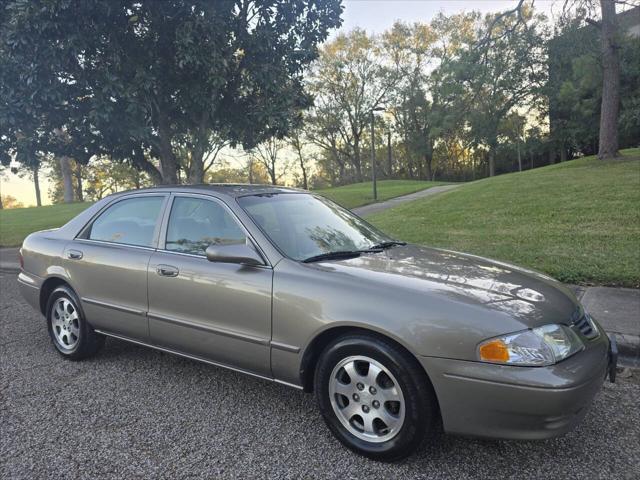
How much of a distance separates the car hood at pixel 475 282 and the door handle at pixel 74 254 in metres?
2.35

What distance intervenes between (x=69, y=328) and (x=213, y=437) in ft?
6.92

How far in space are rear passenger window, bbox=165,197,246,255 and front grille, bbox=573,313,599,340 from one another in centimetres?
210

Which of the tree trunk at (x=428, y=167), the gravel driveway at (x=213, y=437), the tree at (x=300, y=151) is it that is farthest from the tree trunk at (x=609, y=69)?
the tree trunk at (x=428, y=167)

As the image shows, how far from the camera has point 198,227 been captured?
3.42 metres

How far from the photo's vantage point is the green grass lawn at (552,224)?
626 cm

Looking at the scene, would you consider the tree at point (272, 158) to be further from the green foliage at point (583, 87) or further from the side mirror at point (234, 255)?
the side mirror at point (234, 255)

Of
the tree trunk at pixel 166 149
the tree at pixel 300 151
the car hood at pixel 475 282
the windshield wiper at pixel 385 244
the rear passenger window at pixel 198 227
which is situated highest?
the tree at pixel 300 151

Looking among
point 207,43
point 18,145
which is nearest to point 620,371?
point 207,43

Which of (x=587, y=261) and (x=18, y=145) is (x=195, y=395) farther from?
(x=18, y=145)

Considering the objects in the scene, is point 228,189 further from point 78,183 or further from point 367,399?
point 78,183

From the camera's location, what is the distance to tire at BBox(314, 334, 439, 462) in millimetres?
2361

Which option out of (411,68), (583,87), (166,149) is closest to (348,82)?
(411,68)

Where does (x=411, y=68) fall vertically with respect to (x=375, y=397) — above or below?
above

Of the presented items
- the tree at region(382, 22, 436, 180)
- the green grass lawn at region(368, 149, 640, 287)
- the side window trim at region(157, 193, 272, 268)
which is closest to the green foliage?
the green grass lawn at region(368, 149, 640, 287)
